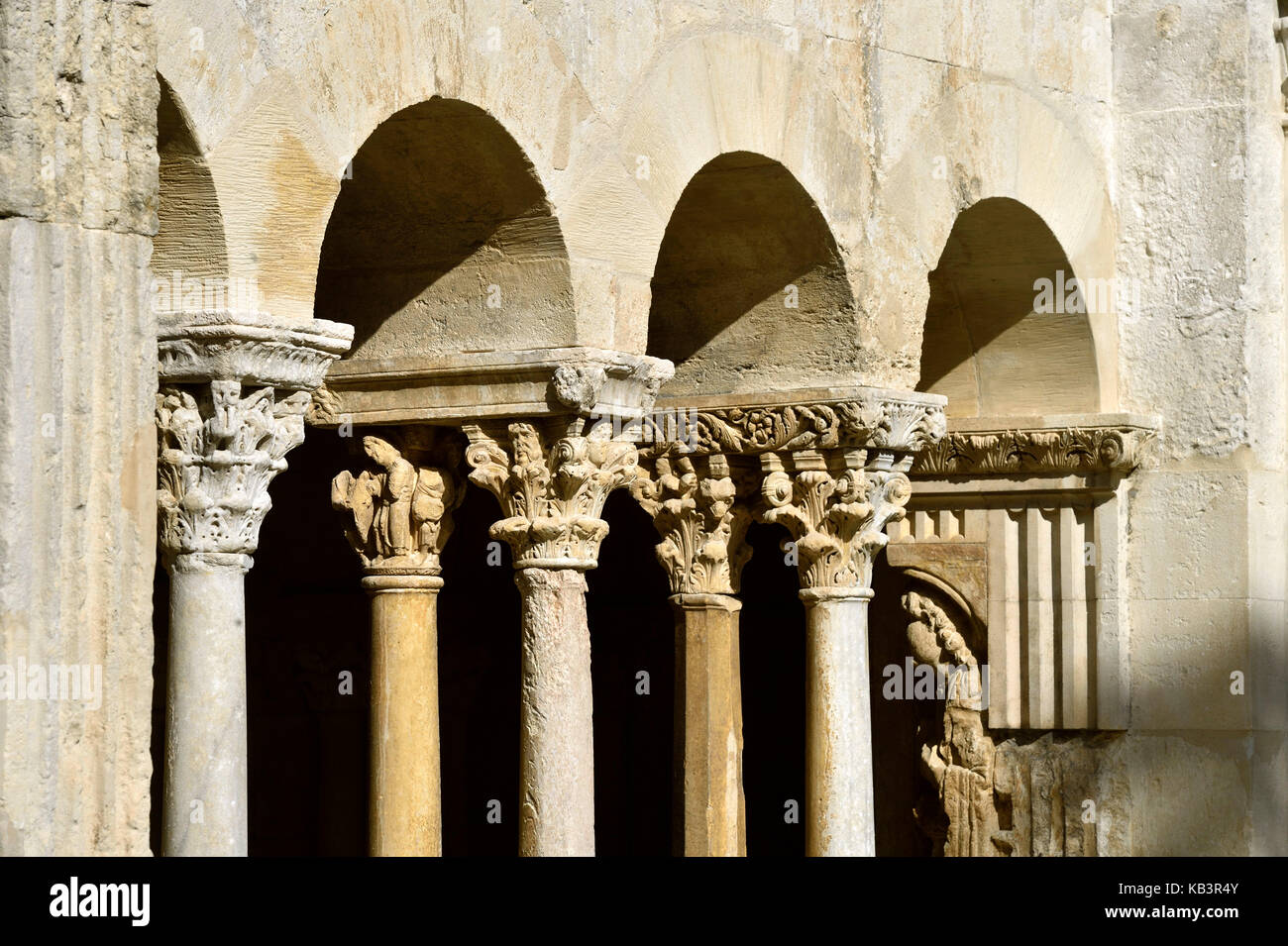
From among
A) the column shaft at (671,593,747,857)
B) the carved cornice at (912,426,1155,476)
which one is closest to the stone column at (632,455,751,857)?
the column shaft at (671,593,747,857)

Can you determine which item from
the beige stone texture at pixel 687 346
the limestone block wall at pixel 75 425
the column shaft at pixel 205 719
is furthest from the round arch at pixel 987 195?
the limestone block wall at pixel 75 425

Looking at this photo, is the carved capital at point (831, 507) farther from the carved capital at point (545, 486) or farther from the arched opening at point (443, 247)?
the arched opening at point (443, 247)

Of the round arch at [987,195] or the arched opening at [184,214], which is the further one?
the round arch at [987,195]

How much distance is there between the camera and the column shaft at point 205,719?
5352 mm

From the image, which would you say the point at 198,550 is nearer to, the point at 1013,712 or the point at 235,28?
the point at 235,28

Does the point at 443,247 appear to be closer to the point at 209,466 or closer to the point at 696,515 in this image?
the point at 209,466

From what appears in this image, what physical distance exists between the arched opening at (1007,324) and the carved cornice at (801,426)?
3.27 ft

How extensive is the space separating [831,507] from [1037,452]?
157 cm

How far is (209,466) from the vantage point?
5.42 m

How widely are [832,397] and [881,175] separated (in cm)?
76

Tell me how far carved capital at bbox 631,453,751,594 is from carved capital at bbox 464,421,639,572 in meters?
1.29

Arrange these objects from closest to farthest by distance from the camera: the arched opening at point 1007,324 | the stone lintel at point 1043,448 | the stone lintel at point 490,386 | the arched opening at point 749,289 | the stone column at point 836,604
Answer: the stone lintel at point 490,386 < the arched opening at point 749,289 < the stone column at point 836,604 < the arched opening at point 1007,324 < the stone lintel at point 1043,448

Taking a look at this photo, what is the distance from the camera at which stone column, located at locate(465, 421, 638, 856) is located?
670cm

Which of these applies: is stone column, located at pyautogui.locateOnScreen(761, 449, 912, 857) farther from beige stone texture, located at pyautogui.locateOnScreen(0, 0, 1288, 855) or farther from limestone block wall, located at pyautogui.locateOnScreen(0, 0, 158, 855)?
limestone block wall, located at pyautogui.locateOnScreen(0, 0, 158, 855)
